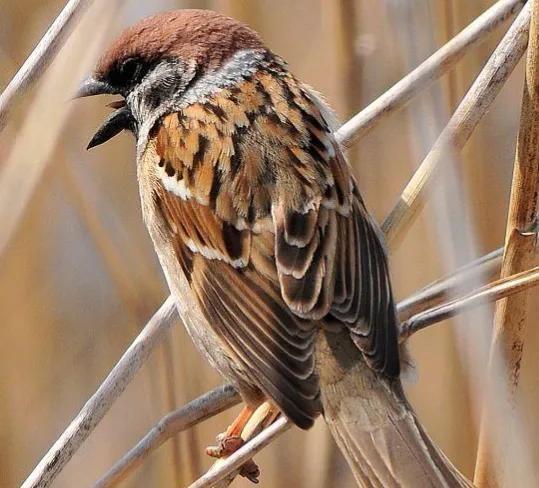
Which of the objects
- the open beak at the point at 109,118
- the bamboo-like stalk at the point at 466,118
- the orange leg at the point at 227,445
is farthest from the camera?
the open beak at the point at 109,118

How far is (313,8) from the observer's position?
9.03 ft

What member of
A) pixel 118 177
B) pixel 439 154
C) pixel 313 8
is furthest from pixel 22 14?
pixel 439 154

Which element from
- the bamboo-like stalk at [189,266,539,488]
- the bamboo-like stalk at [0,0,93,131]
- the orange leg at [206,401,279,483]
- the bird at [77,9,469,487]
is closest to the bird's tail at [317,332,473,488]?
the bird at [77,9,469,487]

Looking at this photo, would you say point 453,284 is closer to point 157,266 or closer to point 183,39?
point 183,39

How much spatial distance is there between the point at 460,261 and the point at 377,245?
18cm

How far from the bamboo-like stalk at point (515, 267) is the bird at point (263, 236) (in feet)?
0.58

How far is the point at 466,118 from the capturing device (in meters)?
1.98

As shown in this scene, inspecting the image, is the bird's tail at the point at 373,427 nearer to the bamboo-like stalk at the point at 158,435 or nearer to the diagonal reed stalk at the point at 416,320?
the diagonal reed stalk at the point at 416,320

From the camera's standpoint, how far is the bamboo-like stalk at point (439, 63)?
2018 mm

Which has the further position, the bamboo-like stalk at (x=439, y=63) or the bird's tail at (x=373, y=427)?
the bamboo-like stalk at (x=439, y=63)

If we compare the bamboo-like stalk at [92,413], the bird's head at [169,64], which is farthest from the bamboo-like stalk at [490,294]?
the bird's head at [169,64]

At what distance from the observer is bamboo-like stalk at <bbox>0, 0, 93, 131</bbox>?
6.14 ft

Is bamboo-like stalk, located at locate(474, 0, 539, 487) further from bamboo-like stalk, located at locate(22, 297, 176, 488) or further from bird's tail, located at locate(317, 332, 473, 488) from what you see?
bamboo-like stalk, located at locate(22, 297, 176, 488)

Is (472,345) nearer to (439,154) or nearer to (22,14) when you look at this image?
(439,154)
